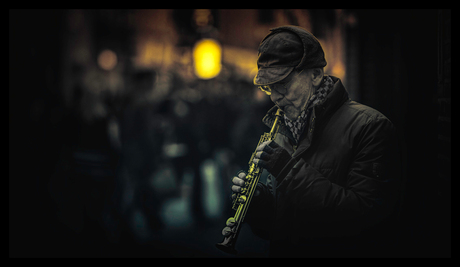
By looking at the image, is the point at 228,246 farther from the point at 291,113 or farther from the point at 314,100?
the point at 314,100

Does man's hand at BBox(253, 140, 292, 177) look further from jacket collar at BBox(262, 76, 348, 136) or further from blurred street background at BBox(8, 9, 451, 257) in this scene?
blurred street background at BBox(8, 9, 451, 257)

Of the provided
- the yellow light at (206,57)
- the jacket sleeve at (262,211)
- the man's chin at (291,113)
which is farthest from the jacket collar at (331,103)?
the yellow light at (206,57)

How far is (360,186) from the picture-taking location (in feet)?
5.88

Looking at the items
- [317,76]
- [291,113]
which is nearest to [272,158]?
[291,113]

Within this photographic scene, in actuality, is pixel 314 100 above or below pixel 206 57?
below

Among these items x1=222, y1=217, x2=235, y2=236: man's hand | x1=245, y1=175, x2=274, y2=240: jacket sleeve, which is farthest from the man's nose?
x1=222, y1=217, x2=235, y2=236: man's hand

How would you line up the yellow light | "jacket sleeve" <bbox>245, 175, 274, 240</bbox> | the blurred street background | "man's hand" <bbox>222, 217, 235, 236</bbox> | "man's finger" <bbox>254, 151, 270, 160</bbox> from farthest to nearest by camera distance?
the yellow light < the blurred street background < "jacket sleeve" <bbox>245, 175, 274, 240</bbox> < "man's hand" <bbox>222, 217, 235, 236</bbox> < "man's finger" <bbox>254, 151, 270, 160</bbox>

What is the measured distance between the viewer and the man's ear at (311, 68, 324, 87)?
1959 millimetres

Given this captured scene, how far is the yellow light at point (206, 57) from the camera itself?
7574mm

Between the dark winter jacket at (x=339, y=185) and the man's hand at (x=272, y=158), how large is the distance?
0.05m

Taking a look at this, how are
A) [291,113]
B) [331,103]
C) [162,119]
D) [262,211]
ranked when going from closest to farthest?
[331,103] → [291,113] → [262,211] → [162,119]

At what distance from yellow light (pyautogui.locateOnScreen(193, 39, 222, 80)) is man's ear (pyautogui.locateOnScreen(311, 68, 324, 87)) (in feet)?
19.1

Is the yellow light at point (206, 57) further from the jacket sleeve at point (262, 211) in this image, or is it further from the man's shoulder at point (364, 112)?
the man's shoulder at point (364, 112)

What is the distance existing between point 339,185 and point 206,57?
6261 millimetres
